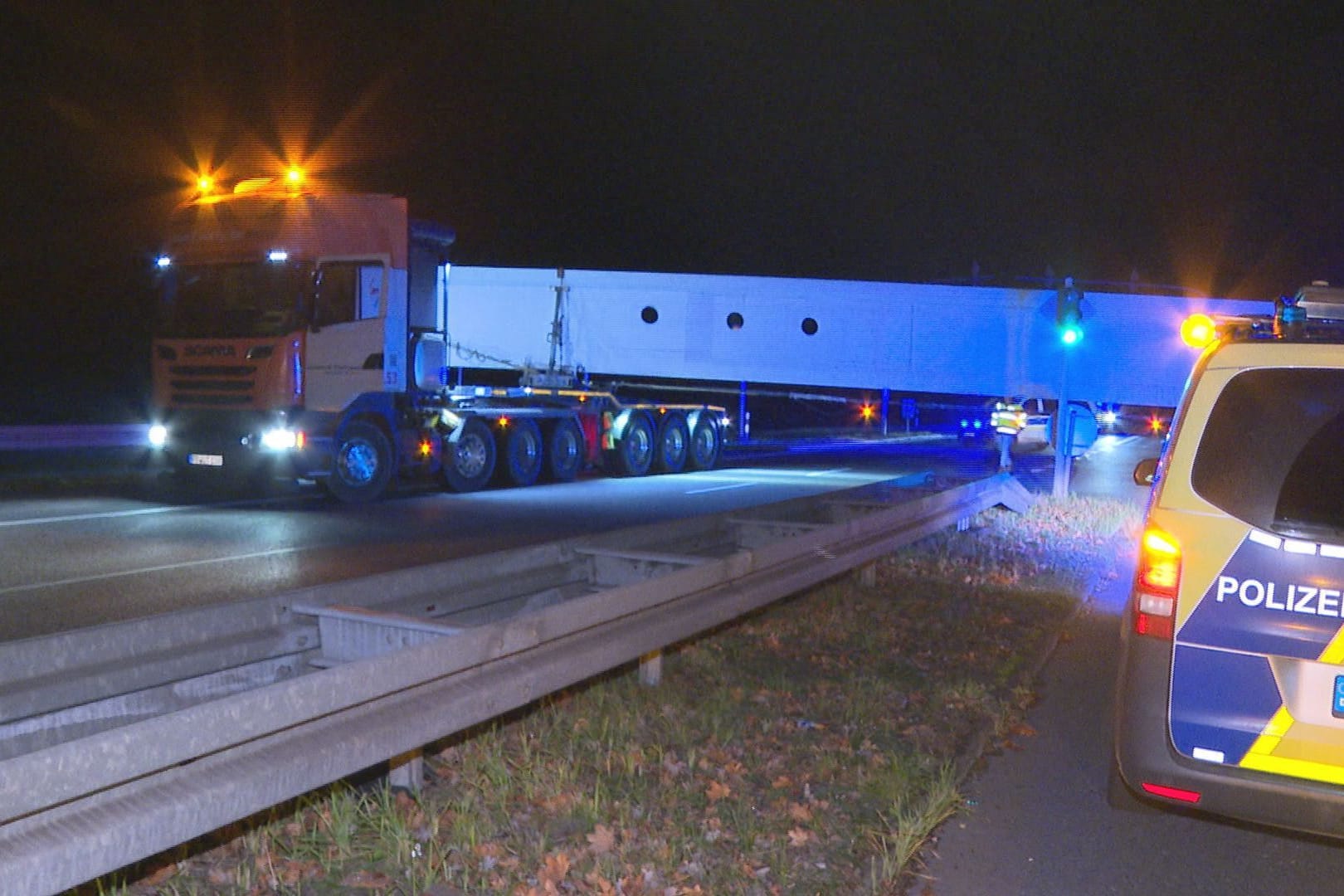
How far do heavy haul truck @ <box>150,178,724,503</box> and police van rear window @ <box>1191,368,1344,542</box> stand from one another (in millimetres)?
12001

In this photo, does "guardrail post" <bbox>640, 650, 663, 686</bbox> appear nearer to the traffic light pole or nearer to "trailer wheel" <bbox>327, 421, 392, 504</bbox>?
"trailer wheel" <bbox>327, 421, 392, 504</bbox>

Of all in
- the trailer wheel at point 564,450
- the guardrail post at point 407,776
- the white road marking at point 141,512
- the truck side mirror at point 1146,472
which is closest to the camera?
the guardrail post at point 407,776

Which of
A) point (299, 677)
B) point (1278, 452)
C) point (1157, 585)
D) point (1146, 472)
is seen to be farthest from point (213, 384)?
point (1278, 452)

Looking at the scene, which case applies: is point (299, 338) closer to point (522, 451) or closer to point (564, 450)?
point (522, 451)

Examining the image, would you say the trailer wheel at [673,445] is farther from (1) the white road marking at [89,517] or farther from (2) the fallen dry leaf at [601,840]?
(2) the fallen dry leaf at [601,840]

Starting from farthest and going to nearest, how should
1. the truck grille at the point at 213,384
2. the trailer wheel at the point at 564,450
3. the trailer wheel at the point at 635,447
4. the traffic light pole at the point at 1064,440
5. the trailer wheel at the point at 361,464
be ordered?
the trailer wheel at the point at 635,447
the trailer wheel at the point at 564,450
the traffic light pole at the point at 1064,440
the trailer wheel at the point at 361,464
the truck grille at the point at 213,384

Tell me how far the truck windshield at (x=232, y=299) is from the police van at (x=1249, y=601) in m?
12.2

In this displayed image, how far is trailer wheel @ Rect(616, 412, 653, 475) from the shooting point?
21.7m

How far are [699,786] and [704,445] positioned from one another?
19430 millimetres

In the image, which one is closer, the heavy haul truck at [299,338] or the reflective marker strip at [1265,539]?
the reflective marker strip at [1265,539]

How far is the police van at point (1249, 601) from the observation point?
4.39 meters

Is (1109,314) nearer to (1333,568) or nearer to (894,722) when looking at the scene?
(894,722)

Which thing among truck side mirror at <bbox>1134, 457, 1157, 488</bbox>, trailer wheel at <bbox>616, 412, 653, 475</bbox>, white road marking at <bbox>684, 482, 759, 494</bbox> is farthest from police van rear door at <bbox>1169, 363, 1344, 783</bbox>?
trailer wheel at <bbox>616, 412, 653, 475</bbox>

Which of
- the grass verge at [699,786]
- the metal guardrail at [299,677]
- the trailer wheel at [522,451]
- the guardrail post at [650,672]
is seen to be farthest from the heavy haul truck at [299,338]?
the guardrail post at [650,672]
